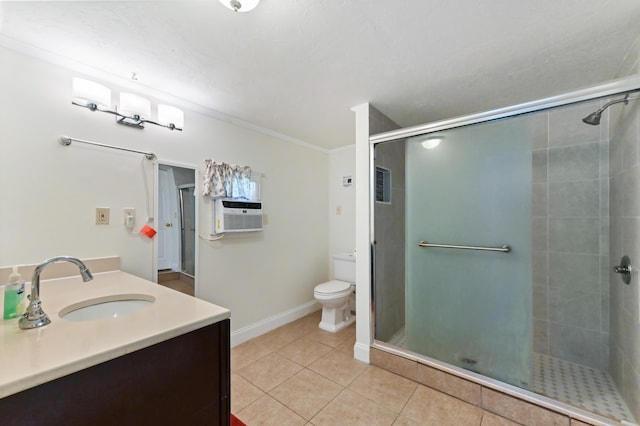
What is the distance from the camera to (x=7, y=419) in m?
0.56

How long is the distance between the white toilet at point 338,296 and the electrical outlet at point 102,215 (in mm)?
1839

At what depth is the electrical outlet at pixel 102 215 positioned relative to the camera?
Answer: 163 cm

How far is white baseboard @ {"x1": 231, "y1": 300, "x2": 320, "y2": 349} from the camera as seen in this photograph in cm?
239

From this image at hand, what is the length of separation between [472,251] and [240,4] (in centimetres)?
199

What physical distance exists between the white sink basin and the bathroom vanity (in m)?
0.04

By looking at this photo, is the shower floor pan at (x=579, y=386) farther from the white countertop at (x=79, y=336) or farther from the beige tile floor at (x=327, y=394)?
the white countertop at (x=79, y=336)

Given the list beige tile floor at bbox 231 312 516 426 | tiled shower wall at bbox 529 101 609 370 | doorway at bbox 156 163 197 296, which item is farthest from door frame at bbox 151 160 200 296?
tiled shower wall at bbox 529 101 609 370

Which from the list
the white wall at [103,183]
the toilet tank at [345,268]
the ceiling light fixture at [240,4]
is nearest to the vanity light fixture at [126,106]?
the white wall at [103,183]

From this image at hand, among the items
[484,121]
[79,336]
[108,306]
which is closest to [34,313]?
[79,336]

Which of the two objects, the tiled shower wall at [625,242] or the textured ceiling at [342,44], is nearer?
the textured ceiling at [342,44]

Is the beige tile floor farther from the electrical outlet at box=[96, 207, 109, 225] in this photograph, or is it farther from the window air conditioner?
the electrical outlet at box=[96, 207, 109, 225]

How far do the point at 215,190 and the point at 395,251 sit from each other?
1.70 m

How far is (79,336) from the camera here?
765mm

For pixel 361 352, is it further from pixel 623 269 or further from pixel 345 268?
pixel 623 269
